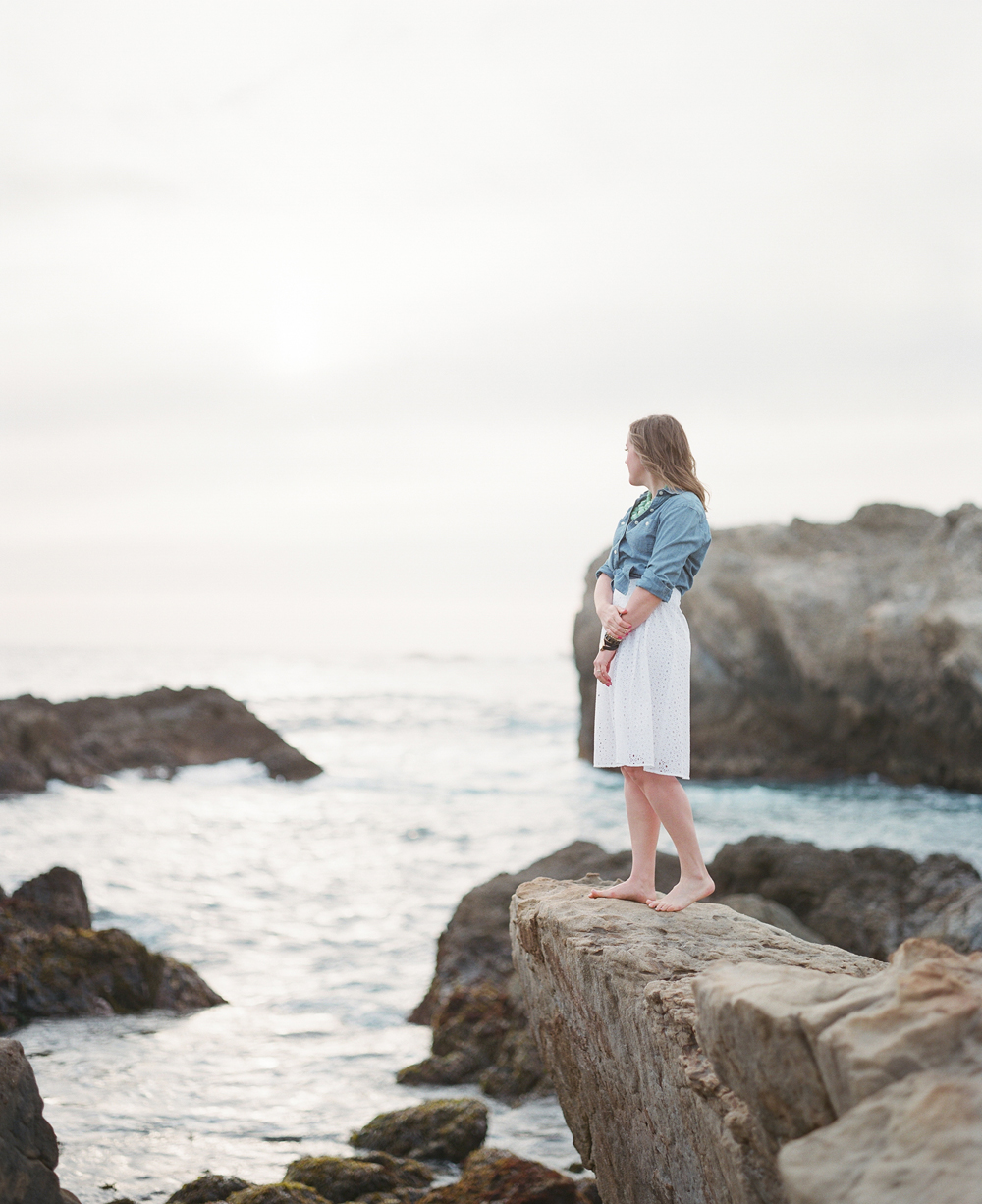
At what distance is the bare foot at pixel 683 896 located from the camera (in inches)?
177

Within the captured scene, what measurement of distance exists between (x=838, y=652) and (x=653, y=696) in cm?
1854

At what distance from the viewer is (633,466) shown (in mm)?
4668

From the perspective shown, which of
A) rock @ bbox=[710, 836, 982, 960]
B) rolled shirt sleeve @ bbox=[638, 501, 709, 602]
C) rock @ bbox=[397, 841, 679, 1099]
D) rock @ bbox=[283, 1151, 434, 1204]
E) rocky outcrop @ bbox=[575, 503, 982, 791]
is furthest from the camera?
rocky outcrop @ bbox=[575, 503, 982, 791]

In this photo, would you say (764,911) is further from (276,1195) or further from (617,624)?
(276,1195)

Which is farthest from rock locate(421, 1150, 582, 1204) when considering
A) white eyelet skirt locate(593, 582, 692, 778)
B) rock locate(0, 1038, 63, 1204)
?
white eyelet skirt locate(593, 582, 692, 778)

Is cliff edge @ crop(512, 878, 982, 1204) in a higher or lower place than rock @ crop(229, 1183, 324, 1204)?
higher

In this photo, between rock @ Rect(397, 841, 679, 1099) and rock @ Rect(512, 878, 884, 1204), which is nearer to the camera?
rock @ Rect(512, 878, 884, 1204)

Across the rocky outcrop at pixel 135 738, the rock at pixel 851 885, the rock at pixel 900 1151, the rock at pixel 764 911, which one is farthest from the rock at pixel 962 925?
the rocky outcrop at pixel 135 738

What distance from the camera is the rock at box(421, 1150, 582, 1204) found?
15.5 ft


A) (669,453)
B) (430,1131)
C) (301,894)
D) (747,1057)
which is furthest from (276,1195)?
(301,894)

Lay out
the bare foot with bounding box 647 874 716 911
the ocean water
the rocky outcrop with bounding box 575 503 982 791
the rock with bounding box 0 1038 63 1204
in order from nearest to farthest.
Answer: the rock with bounding box 0 1038 63 1204
the bare foot with bounding box 647 874 716 911
the ocean water
the rocky outcrop with bounding box 575 503 982 791

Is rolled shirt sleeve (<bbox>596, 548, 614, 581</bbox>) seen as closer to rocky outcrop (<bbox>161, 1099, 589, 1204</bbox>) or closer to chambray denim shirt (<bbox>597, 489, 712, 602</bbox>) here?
chambray denim shirt (<bbox>597, 489, 712, 602</bbox>)

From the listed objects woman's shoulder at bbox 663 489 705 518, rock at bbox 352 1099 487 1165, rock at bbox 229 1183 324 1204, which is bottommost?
rock at bbox 352 1099 487 1165

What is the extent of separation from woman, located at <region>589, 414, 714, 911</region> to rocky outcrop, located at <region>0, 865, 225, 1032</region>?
16.0ft
